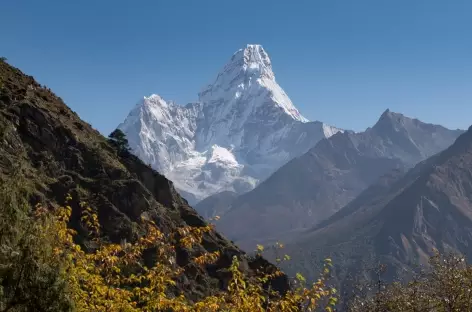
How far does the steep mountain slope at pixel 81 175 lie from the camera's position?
5988cm

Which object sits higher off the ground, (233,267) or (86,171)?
(86,171)

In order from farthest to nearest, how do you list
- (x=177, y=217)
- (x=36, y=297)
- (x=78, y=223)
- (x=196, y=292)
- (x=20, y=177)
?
(x=177, y=217) < (x=196, y=292) < (x=78, y=223) < (x=20, y=177) < (x=36, y=297)

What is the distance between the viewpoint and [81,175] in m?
65.6

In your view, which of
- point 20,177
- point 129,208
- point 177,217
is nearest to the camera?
point 20,177

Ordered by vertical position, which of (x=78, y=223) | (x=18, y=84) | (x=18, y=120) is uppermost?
(x=18, y=84)

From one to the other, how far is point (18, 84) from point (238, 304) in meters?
66.8

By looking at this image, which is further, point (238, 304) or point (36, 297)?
point (238, 304)

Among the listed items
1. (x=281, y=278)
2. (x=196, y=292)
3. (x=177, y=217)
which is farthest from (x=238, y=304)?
(x=281, y=278)

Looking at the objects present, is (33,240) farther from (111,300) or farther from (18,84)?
(18,84)

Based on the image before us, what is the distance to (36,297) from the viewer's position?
47.2 ft

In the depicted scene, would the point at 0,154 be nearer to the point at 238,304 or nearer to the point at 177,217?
the point at 177,217

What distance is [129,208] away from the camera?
66.9 metres

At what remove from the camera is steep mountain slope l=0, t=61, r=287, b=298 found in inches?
2357

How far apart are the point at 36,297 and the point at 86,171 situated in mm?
55150
